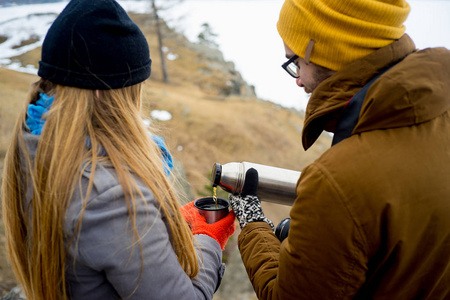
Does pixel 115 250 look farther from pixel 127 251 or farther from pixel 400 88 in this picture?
pixel 400 88

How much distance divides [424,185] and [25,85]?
16010mm

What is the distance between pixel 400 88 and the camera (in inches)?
43.1

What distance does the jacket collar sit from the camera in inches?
51.1

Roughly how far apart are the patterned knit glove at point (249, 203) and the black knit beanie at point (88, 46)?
110cm

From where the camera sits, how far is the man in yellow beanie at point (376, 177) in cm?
111

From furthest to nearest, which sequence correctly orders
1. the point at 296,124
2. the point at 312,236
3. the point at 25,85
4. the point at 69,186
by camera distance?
1. the point at 296,124
2. the point at 25,85
3. the point at 312,236
4. the point at 69,186

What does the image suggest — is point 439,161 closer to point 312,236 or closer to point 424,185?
point 424,185

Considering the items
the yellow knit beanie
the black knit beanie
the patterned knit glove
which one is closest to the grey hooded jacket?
the black knit beanie

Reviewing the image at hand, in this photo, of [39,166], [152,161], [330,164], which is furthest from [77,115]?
[330,164]

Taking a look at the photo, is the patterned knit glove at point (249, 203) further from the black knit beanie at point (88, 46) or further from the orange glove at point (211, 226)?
the black knit beanie at point (88, 46)

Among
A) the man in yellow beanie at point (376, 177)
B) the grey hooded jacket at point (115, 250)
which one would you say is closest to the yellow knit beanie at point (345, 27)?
the man in yellow beanie at point (376, 177)

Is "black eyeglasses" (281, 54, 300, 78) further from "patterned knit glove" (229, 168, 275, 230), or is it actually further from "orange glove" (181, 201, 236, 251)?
"orange glove" (181, 201, 236, 251)

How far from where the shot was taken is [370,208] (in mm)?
1105

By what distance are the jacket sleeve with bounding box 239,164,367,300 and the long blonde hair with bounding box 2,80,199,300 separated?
1.61 feet
